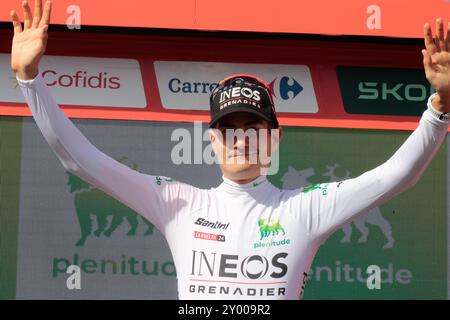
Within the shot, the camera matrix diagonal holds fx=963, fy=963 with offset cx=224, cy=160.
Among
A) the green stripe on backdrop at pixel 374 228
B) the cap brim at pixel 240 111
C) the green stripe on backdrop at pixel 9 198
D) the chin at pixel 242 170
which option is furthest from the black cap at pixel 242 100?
the green stripe on backdrop at pixel 9 198

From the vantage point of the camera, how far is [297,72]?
5.55 meters

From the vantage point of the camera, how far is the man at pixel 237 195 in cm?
281

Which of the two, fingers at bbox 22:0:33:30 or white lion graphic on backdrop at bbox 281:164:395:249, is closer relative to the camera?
fingers at bbox 22:0:33:30

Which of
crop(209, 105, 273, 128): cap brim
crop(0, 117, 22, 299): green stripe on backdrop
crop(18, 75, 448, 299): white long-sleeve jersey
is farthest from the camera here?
crop(0, 117, 22, 299): green stripe on backdrop

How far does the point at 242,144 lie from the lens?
Result: 2.99 meters

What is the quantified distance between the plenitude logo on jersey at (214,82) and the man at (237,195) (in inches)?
94.5

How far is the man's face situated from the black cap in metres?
0.02

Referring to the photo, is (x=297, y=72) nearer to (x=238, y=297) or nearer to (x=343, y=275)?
(x=343, y=275)

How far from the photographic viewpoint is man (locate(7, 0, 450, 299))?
2.81 m

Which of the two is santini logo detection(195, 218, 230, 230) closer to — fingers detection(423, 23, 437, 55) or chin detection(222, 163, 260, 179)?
chin detection(222, 163, 260, 179)

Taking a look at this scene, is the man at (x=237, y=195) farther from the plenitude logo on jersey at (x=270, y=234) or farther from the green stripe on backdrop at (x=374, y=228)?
the green stripe on backdrop at (x=374, y=228)

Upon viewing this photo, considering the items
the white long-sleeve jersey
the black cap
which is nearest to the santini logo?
the white long-sleeve jersey

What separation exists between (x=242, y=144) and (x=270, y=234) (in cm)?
29

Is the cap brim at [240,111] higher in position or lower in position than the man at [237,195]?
higher
